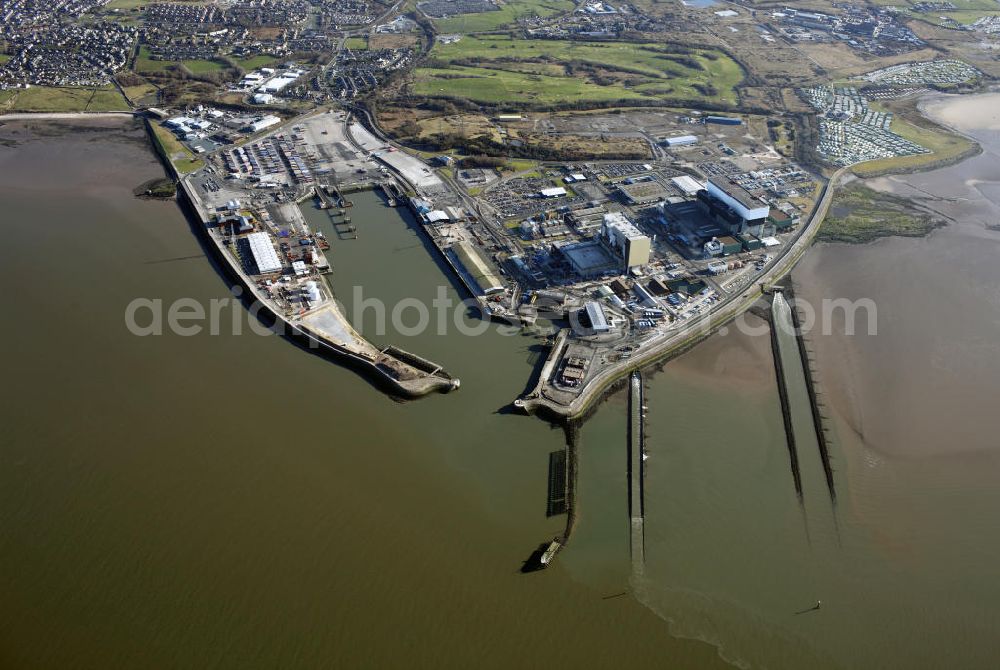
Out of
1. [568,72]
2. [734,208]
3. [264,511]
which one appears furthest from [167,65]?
[264,511]

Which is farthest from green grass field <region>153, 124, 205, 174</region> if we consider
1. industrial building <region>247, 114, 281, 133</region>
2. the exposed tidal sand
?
the exposed tidal sand

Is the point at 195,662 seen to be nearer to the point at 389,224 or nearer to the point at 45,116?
the point at 389,224

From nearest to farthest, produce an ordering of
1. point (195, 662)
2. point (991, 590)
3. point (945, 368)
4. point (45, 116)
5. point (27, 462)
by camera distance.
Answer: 1. point (195, 662)
2. point (991, 590)
3. point (27, 462)
4. point (945, 368)
5. point (45, 116)

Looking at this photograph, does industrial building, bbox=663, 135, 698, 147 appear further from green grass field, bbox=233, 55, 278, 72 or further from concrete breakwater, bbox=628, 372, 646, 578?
green grass field, bbox=233, 55, 278, 72

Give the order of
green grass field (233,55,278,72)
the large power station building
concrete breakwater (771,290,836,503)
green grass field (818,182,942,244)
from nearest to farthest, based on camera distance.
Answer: concrete breakwater (771,290,836,503), the large power station building, green grass field (818,182,942,244), green grass field (233,55,278,72)

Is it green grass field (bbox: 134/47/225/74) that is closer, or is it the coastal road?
the coastal road

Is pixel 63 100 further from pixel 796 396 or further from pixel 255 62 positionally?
pixel 796 396

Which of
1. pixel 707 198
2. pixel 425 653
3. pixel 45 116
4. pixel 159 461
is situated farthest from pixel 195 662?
pixel 45 116

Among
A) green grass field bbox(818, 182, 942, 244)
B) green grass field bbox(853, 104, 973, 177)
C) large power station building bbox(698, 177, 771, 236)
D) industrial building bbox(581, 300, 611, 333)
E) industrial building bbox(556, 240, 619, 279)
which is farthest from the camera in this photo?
green grass field bbox(853, 104, 973, 177)
